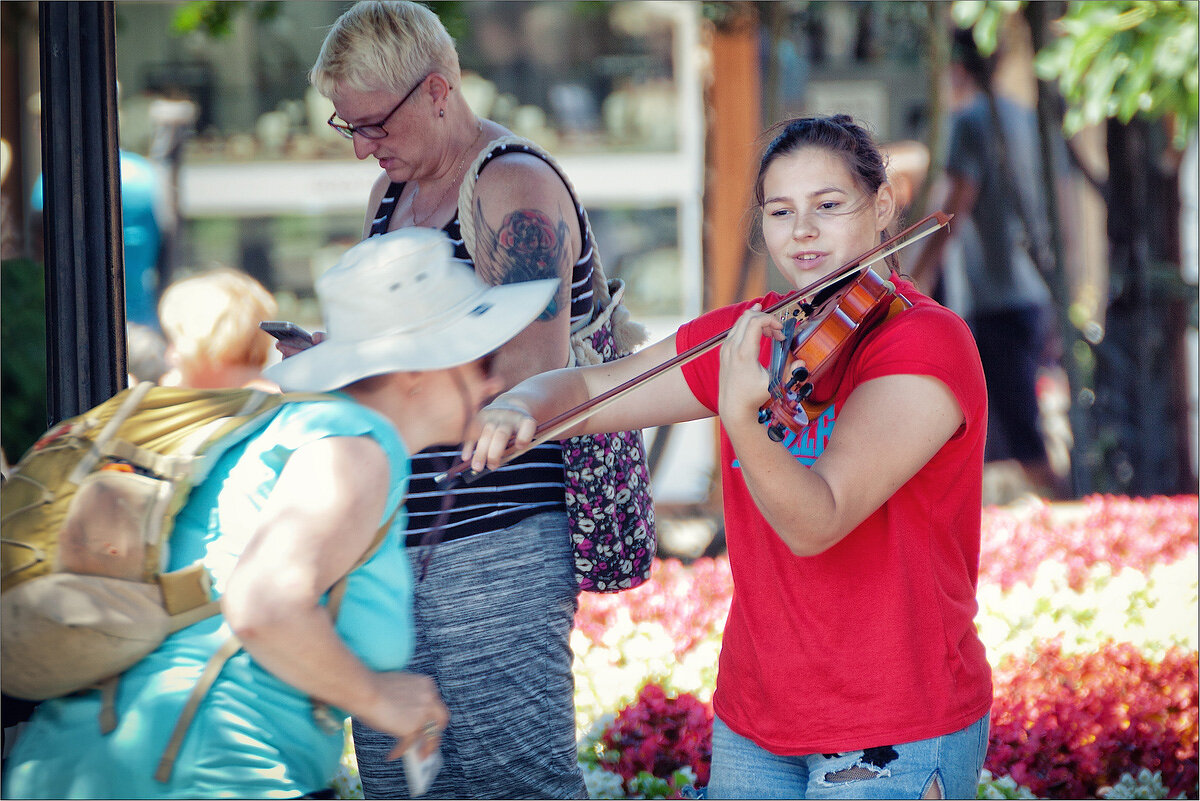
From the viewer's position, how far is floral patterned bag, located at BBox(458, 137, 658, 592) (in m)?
2.10

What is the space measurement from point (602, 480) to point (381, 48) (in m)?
0.88

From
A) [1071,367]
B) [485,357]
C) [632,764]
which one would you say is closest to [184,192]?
[1071,367]

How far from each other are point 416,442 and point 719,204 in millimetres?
4141

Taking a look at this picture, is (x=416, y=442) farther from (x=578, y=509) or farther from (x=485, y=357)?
(x=578, y=509)

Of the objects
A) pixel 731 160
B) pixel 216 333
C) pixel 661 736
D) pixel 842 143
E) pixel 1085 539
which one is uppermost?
pixel 731 160

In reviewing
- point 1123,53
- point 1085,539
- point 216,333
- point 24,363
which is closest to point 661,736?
point 216,333

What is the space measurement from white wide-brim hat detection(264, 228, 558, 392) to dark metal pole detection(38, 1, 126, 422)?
27.6 inches

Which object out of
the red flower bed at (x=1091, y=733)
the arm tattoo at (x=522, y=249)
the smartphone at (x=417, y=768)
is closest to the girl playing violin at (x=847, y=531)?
the arm tattoo at (x=522, y=249)

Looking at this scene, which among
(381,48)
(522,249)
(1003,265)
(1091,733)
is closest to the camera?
(522,249)

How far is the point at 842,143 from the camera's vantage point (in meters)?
1.76

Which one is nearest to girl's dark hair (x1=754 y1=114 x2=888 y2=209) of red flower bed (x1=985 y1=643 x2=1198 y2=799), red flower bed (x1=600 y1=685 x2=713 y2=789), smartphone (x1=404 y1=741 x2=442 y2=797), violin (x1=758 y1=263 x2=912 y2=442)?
violin (x1=758 y1=263 x2=912 y2=442)

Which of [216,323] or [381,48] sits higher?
[381,48]

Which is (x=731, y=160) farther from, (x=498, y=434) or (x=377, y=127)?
(x=498, y=434)

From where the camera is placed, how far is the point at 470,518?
2.01 meters
